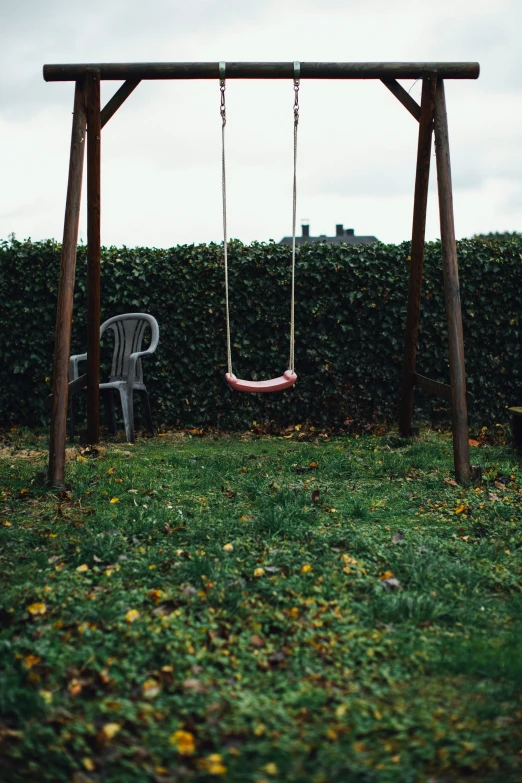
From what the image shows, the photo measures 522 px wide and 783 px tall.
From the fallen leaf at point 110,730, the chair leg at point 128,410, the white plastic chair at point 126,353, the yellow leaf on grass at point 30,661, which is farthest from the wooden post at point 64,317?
the fallen leaf at point 110,730

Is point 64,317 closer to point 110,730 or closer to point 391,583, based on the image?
point 391,583

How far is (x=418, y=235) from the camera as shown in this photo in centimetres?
576

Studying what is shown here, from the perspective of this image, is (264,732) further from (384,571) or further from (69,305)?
(69,305)

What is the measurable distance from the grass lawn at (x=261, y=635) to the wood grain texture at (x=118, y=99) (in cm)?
270

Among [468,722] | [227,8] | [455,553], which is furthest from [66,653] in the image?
[227,8]

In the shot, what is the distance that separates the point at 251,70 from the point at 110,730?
446cm

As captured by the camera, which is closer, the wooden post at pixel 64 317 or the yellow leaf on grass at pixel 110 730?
the yellow leaf on grass at pixel 110 730

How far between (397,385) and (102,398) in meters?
3.04

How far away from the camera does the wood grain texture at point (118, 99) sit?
516 cm

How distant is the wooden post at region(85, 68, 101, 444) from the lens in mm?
5102

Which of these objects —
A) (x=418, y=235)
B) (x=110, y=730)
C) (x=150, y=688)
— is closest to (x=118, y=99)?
(x=418, y=235)

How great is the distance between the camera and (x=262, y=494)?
441 centimetres

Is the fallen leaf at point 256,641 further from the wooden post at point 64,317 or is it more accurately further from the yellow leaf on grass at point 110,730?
the wooden post at point 64,317

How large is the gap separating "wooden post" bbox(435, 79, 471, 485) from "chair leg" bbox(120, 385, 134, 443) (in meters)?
3.12
